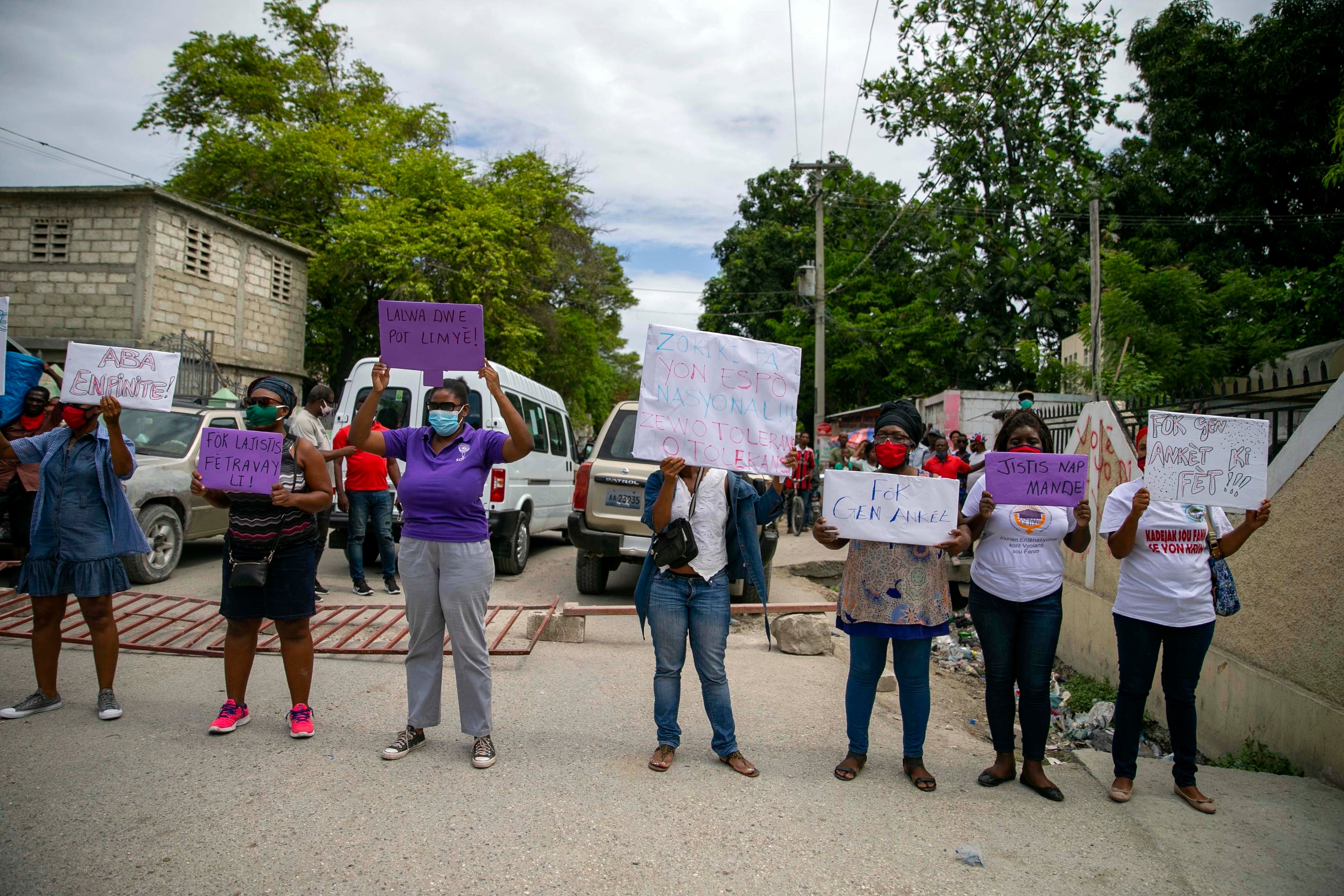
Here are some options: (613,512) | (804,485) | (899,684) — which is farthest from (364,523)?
(804,485)

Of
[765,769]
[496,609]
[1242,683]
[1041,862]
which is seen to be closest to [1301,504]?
[1242,683]

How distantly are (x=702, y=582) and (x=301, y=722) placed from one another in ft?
6.90

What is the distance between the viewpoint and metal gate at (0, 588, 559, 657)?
5.66 metres

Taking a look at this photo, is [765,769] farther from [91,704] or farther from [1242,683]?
[91,704]

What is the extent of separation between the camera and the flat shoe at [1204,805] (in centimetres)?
372

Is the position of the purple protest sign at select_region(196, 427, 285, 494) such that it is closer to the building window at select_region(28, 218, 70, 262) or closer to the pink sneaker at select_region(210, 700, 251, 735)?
the pink sneaker at select_region(210, 700, 251, 735)

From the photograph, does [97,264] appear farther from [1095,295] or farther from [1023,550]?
[1095,295]

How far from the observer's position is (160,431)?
8.69 meters

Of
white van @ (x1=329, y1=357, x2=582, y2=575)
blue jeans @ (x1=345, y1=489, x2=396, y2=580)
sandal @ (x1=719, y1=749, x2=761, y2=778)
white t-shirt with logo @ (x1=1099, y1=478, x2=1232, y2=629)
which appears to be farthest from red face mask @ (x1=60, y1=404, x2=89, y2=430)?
white t-shirt with logo @ (x1=1099, y1=478, x2=1232, y2=629)

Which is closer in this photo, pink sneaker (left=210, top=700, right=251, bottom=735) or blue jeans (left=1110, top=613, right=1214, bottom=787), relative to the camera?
blue jeans (left=1110, top=613, right=1214, bottom=787)

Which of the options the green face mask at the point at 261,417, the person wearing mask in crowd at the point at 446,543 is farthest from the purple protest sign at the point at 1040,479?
the green face mask at the point at 261,417

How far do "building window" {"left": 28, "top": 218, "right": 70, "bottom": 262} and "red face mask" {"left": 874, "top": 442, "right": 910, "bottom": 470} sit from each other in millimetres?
19894

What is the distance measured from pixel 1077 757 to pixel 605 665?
3009 millimetres

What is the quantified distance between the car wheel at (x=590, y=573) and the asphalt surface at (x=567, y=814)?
346 cm
